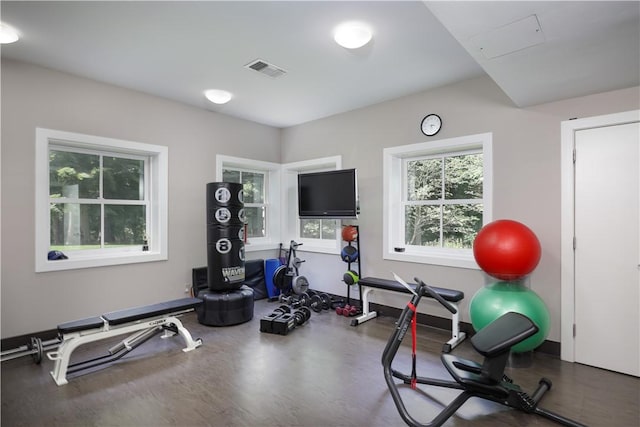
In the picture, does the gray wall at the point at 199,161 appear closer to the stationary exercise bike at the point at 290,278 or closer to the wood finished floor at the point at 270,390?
the stationary exercise bike at the point at 290,278

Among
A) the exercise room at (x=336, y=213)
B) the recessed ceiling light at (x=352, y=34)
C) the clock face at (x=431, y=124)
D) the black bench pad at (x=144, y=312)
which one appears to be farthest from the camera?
the clock face at (x=431, y=124)

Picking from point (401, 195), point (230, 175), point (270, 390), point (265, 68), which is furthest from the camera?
point (230, 175)

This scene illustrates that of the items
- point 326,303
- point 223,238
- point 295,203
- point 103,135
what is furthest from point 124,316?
point 295,203

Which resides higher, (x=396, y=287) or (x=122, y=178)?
(x=122, y=178)

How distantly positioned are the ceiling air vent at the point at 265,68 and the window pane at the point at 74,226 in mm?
2496

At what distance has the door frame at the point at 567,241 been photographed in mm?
3045

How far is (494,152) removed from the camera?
3.52 meters

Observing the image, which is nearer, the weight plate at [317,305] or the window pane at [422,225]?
the window pane at [422,225]

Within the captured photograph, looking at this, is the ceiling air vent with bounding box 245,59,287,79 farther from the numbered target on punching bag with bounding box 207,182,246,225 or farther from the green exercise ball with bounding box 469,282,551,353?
the green exercise ball with bounding box 469,282,551,353

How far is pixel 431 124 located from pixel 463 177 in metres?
0.74

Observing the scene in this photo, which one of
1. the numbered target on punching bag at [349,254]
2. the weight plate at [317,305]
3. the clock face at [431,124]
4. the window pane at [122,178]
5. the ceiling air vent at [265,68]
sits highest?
the ceiling air vent at [265,68]

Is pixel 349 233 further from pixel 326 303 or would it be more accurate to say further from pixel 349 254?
pixel 326 303

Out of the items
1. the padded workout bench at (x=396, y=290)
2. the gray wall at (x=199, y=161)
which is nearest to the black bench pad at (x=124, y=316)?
the gray wall at (x=199, y=161)

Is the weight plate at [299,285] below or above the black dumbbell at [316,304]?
above
